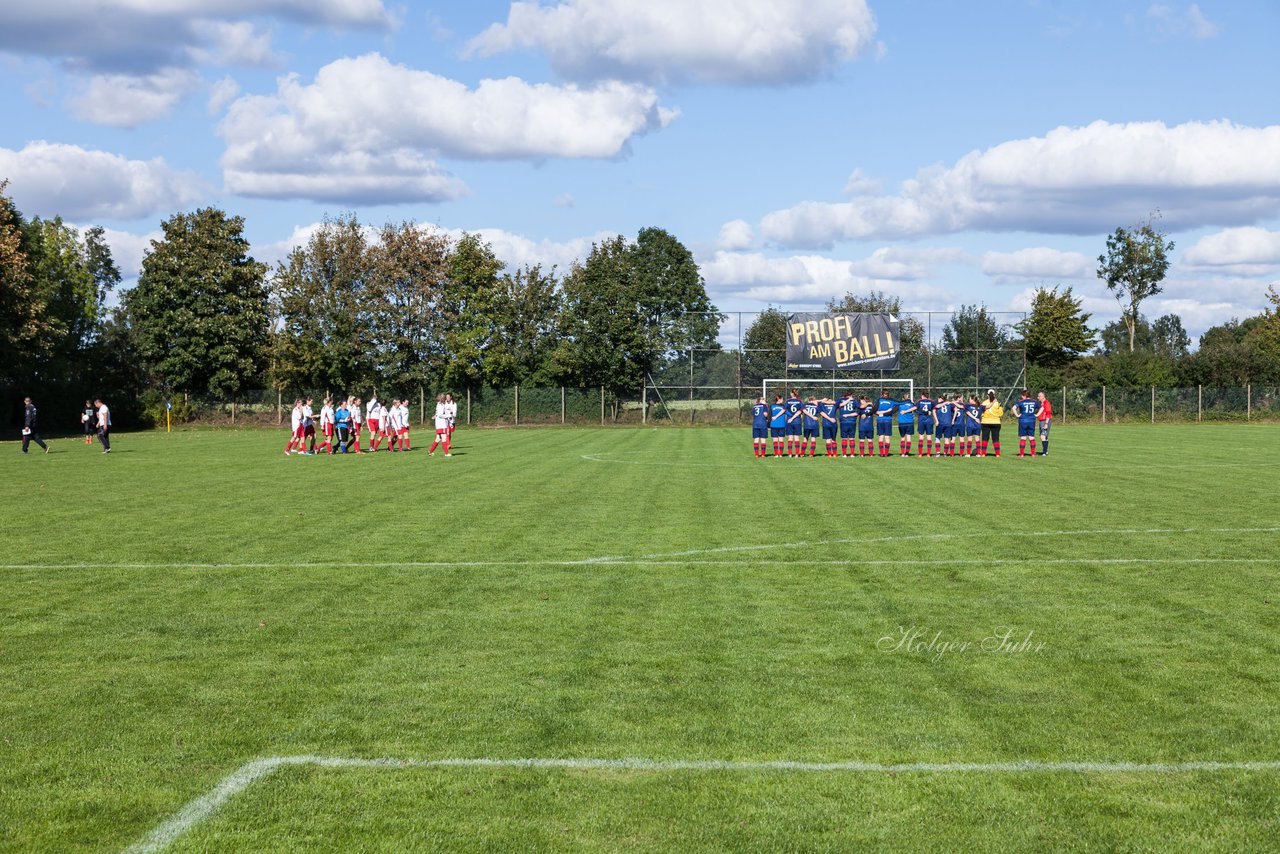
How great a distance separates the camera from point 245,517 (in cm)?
1647

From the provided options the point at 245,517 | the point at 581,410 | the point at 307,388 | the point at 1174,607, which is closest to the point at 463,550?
the point at 245,517

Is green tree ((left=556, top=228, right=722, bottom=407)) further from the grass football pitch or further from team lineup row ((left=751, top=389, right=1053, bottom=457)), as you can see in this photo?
the grass football pitch

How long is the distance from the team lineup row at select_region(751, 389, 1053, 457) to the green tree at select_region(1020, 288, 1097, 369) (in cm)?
3542

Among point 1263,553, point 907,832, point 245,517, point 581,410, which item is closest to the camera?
point 907,832

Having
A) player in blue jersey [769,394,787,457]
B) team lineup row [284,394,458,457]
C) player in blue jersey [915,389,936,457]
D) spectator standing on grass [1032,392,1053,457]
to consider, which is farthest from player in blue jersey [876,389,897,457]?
team lineup row [284,394,458,457]

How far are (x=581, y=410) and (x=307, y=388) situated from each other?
1454cm

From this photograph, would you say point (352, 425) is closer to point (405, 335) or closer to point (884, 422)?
point (884, 422)

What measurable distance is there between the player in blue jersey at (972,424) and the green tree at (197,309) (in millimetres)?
39321

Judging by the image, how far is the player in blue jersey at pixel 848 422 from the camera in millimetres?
30719

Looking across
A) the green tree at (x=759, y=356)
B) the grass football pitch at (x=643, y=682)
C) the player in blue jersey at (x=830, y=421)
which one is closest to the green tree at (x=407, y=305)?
the green tree at (x=759, y=356)

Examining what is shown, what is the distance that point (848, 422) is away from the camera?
31.1m

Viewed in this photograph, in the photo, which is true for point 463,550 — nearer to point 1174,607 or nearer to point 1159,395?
point 1174,607

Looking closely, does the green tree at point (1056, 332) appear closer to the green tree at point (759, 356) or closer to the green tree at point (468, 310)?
the green tree at point (759, 356)

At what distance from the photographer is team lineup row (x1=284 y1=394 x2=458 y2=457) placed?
32.0 meters
